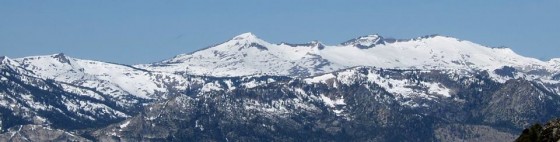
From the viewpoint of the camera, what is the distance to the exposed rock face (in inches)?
6284

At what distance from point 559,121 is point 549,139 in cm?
405

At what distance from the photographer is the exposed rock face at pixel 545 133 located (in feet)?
524

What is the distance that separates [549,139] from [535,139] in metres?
10.6

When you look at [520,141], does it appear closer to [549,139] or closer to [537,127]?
[537,127]

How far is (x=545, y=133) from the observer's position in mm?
164375

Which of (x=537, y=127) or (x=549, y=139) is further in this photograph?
(x=537, y=127)

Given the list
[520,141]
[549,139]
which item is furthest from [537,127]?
[549,139]

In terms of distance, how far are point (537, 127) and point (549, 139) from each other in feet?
56.1

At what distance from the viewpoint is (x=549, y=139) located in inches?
6270

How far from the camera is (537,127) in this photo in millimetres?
176250

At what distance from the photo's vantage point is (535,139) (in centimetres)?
16988

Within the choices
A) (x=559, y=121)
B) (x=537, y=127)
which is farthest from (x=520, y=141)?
(x=559, y=121)

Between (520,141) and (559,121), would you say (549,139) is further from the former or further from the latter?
(520,141)

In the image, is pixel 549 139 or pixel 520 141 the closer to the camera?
pixel 549 139
